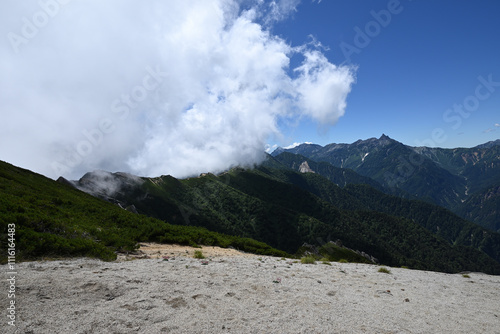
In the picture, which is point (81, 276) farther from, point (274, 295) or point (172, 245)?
point (172, 245)

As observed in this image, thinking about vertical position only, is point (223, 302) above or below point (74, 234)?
below

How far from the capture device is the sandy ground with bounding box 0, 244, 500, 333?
7.19 meters

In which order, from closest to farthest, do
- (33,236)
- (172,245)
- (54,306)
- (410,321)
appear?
(54,306) < (410,321) < (33,236) < (172,245)

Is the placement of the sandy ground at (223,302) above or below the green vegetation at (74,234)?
below

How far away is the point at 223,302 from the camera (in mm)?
9070

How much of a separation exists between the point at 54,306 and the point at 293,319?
26.2ft

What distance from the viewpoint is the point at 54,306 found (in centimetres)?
743

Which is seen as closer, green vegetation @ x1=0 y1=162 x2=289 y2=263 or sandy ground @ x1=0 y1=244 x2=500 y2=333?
sandy ground @ x1=0 y1=244 x2=500 y2=333

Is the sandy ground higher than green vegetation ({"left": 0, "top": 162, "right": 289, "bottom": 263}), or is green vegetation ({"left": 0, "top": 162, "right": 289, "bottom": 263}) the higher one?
green vegetation ({"left": 0, "top": 162, "right": 289, "bottom": 263})

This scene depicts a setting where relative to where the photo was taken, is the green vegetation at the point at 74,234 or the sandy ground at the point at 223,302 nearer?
the sandy ground at the point at 223,302

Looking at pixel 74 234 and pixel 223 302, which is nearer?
pixel 223 302

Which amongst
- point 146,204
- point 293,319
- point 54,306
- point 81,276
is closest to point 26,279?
point 81,276

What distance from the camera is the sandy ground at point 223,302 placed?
7191 mm

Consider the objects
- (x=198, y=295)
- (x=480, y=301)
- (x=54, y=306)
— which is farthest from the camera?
(x=480, y=301)
